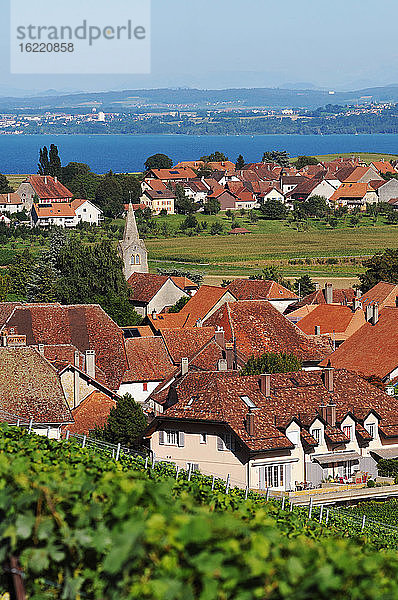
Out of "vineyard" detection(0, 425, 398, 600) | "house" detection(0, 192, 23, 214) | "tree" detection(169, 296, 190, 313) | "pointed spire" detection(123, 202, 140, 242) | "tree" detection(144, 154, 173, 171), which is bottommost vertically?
"tree" detection(169, 296, 190, 313)

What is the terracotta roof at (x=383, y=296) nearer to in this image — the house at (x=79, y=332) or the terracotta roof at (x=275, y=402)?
the house at (x=79, y=332)

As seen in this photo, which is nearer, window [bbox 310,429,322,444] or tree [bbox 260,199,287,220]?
window [bbox 310,429,322,444]

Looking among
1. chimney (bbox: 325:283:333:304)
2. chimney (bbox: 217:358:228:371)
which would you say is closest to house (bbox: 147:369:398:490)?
chimney (bbox: 217:358:228:371)

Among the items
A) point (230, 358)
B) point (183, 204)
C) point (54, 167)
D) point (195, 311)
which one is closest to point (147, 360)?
point (230, 358)

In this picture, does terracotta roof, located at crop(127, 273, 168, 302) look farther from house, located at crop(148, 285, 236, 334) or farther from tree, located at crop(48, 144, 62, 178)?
tree, located at crop(48, 144, 62, 178)

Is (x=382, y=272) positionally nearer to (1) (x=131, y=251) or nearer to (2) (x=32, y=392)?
(1) (x=131, y=251)

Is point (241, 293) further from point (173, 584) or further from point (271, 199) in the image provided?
point (271, 199)
